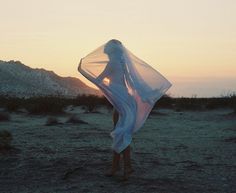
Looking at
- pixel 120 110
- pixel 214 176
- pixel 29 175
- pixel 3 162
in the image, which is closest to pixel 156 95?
pixel 120 110

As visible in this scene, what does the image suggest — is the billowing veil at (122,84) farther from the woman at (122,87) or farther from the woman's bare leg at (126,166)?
the woman's bare leg at (126,166)

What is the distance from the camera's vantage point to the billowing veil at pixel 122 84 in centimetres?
879

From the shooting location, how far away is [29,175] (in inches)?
371

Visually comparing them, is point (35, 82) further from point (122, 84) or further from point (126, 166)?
point (126, 166)

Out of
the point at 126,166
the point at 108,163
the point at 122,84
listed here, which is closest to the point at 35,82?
the point at 108,163

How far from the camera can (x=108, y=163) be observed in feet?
34.2

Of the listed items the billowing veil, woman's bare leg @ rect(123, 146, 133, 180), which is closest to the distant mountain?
the billowing veil

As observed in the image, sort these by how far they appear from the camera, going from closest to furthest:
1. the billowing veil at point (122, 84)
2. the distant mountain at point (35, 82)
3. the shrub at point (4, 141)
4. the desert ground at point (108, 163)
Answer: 1. the desert ground at point (108, 163)
2. the billowing veil at point (122, 84)
3. the shrub at point (4, 141)
4. the distant mountain at point (35, 82)

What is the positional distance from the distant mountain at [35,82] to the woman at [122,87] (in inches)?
3503

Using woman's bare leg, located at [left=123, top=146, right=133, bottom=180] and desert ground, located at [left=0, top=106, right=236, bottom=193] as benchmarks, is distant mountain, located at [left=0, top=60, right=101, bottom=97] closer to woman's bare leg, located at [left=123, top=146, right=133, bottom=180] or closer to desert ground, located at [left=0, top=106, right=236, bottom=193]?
desert ground, located at [left=0, top=106, right=236, bottom=193]

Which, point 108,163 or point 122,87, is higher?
point 122,87

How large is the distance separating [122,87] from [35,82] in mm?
109219

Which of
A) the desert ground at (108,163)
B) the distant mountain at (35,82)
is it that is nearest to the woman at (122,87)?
the desert ground at (108,163)

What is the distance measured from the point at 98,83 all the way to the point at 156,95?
1049 mm
